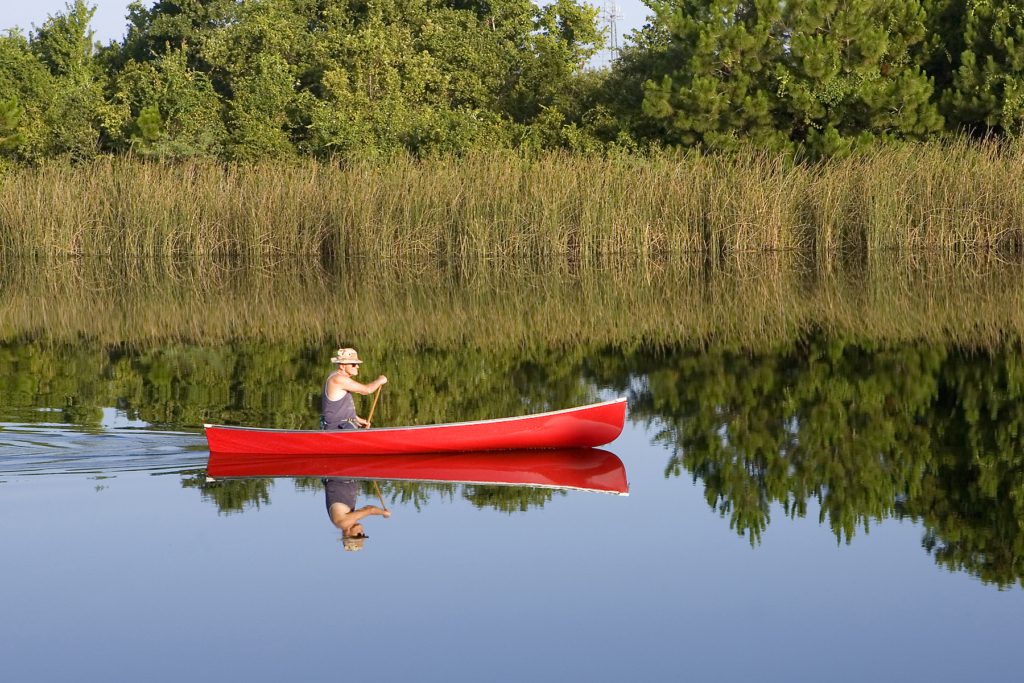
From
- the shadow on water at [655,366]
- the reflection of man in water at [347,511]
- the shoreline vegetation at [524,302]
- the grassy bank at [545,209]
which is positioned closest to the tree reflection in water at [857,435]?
the shadow on water at [655,366]

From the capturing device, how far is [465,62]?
2933cm

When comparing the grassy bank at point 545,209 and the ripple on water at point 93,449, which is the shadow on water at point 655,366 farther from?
the grassy bank at point 545,209

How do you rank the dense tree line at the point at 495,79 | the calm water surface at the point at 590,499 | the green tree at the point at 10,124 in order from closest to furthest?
the calm water surface at the point at 590,499
the dense tree line at the point at 495,79
the green tree at the point at 10,124

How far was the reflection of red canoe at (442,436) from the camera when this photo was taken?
280 inches

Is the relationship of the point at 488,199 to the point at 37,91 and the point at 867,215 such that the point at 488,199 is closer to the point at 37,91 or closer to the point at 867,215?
the point at 867,215

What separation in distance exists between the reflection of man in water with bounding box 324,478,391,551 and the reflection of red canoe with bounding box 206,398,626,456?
0.27 metres

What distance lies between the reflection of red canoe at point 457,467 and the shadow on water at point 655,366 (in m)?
0.20

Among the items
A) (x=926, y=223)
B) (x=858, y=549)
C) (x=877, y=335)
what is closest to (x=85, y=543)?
(x=858, y=549)

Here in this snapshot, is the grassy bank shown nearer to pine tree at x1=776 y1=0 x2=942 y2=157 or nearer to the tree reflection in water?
pine tree at x1=776 y1=0 x2=942 y2=157

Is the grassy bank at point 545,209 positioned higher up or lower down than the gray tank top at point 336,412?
higher up

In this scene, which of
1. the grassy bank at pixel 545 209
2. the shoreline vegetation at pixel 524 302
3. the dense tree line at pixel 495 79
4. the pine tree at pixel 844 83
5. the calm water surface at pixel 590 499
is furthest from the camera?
the dense tree line at pixel 495 79

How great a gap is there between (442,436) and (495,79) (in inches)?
877

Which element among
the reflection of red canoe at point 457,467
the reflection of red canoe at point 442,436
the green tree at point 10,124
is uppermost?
the green tree at point 10,124

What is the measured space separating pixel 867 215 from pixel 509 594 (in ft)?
49.2
